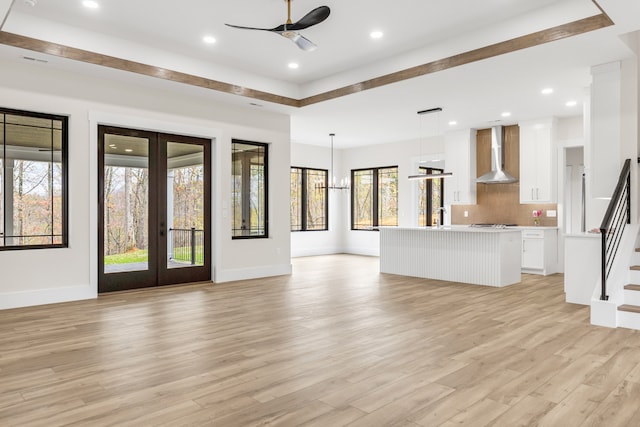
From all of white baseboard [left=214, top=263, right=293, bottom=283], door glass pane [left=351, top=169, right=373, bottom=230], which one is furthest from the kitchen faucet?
white baseboard [left=214, top=263, right=293, bottom=283]

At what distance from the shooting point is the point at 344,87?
6773mm

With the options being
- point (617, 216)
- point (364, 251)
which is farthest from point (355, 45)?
point (364, 251)

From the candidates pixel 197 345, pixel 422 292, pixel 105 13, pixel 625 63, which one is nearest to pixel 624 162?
pixel 625 63

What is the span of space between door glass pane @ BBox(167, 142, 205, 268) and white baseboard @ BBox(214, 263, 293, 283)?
0.39m

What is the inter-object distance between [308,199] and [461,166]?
412 cm

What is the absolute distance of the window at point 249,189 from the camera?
750cm

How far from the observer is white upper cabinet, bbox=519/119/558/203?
27.2ft

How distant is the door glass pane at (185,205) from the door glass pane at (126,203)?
1.25 ft

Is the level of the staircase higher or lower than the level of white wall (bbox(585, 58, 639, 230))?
lower

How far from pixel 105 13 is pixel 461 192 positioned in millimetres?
7297

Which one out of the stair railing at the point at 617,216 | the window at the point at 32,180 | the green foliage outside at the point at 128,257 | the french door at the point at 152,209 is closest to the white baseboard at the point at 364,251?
the french door at the point at 152,209

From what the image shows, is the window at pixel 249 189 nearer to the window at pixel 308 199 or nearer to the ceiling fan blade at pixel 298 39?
the ceiling fan blade at pixel 298 39

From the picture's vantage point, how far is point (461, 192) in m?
9.48

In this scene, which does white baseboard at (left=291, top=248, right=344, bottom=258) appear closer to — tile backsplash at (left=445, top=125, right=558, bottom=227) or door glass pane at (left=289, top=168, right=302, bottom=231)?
door glass pane at (left=289, top=168, right=302, bottom=231)
